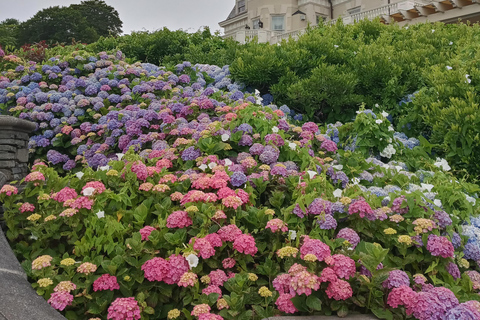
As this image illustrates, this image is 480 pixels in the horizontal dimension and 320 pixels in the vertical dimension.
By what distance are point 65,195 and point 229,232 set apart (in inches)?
52.1

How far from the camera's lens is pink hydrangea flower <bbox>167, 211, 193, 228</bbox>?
264 cm

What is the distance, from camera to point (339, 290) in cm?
212

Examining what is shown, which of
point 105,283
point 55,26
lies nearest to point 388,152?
point 105,283

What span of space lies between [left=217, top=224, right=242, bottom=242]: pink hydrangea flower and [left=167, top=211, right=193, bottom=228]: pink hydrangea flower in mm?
239

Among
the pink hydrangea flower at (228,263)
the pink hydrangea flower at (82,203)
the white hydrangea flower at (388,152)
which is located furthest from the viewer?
the white hydrangea flower at (388,152)

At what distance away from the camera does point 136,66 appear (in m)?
7.01

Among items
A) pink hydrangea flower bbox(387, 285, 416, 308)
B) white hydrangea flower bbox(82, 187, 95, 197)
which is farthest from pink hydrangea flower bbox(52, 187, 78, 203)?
pink hydrangea flower bbox(387, 285, 416, 308)

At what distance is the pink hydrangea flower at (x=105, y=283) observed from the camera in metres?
2.39

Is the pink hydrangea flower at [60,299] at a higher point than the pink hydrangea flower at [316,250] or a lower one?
lower

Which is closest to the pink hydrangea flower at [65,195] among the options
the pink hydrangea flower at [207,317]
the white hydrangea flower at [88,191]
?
the white hydrangea flower at [88,191]

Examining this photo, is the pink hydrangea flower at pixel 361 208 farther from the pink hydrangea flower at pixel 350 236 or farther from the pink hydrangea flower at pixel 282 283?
the pink hydrangea flower at pixel 282 283

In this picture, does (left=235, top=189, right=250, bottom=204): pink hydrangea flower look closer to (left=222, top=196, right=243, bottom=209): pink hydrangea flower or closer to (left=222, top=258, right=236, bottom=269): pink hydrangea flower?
(left=222, top=196, right=243, bottom=209): pink hydrangea flower

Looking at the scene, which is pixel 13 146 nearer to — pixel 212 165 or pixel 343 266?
pixel 212 165

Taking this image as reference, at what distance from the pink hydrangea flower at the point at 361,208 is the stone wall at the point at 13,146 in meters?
3.64
